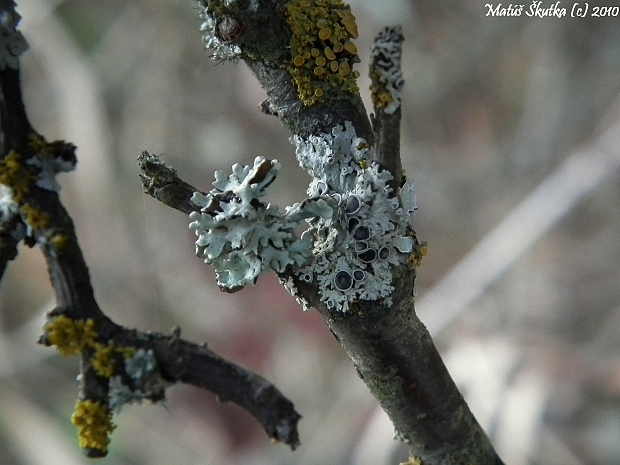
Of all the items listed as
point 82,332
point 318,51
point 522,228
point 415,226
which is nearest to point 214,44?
point 318,51

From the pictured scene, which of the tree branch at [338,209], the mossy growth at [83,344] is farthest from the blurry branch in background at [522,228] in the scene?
the mossy growth at [83,344]

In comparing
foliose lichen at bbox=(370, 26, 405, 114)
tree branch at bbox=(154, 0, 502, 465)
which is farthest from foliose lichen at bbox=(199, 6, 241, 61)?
foliose lichen at bbox=(370, 26, 405, 114)

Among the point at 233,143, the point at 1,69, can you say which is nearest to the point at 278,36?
the point at 1,69

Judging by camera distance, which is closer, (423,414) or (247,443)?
(423,414)

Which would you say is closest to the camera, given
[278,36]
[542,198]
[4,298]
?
[278,36]

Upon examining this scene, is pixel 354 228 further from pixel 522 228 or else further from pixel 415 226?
pixel 415 226

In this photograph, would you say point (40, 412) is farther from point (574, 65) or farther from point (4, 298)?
point (574, 65)
